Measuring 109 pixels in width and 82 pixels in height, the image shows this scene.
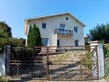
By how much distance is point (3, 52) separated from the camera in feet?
35.6

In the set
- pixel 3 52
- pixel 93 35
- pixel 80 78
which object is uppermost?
pixel 93 35

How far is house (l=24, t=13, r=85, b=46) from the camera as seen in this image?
2786cm

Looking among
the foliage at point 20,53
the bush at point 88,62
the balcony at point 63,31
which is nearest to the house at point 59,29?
the balcony at point 63,31

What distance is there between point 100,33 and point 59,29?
8.27 metres

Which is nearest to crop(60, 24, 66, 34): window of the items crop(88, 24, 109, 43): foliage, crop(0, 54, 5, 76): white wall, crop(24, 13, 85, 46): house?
crop(24, 13, 85, 46): house

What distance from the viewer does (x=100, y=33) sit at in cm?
3250

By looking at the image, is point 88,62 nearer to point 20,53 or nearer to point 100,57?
point 100,57

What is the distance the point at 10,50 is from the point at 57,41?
59.5 ft

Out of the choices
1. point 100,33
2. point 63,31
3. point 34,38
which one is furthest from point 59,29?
point 100,33

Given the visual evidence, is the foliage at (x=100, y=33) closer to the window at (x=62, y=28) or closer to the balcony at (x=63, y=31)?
the balcony at (x=63, y=31)

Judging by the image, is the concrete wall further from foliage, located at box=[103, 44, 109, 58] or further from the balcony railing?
foliage, located at box=[103, 44, 109, 58]

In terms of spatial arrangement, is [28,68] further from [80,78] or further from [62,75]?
[80,78]

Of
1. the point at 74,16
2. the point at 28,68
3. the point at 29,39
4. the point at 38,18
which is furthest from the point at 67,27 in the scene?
the point at 28,68

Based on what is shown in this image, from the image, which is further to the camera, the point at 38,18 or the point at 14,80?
the point at 38,18
